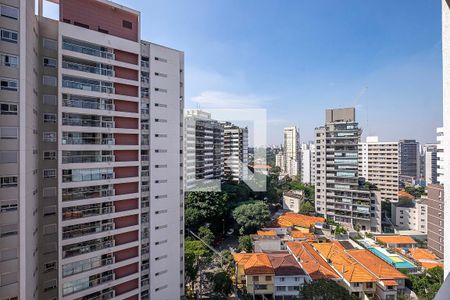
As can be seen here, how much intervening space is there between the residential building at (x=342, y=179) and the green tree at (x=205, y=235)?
8.66m

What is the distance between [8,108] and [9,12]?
→ 1.51m

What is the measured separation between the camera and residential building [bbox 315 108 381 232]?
47.5 ft

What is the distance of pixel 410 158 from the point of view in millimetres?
25656

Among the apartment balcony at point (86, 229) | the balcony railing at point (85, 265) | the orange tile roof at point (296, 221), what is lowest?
the orange tile roof at point (296, 221)

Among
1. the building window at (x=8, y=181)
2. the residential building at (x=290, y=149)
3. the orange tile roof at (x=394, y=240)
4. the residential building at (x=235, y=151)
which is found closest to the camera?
the building window at (x=8, y=181)

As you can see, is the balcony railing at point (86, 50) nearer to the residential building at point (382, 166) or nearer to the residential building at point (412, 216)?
the residential building at point (412, 216)

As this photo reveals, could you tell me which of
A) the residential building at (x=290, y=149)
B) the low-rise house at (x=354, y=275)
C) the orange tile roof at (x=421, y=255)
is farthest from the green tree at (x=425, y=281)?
the residential building at (x=290, y=149)

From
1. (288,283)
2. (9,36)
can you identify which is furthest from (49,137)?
(288,283)

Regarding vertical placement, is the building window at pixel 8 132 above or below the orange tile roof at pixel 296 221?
above

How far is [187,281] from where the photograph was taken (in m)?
7.95

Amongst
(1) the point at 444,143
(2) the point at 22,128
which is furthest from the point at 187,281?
(1) the point at 444,143

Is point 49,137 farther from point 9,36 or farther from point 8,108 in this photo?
point 9,36

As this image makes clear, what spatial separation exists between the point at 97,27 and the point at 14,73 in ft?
8.46

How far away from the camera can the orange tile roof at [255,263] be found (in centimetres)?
728
